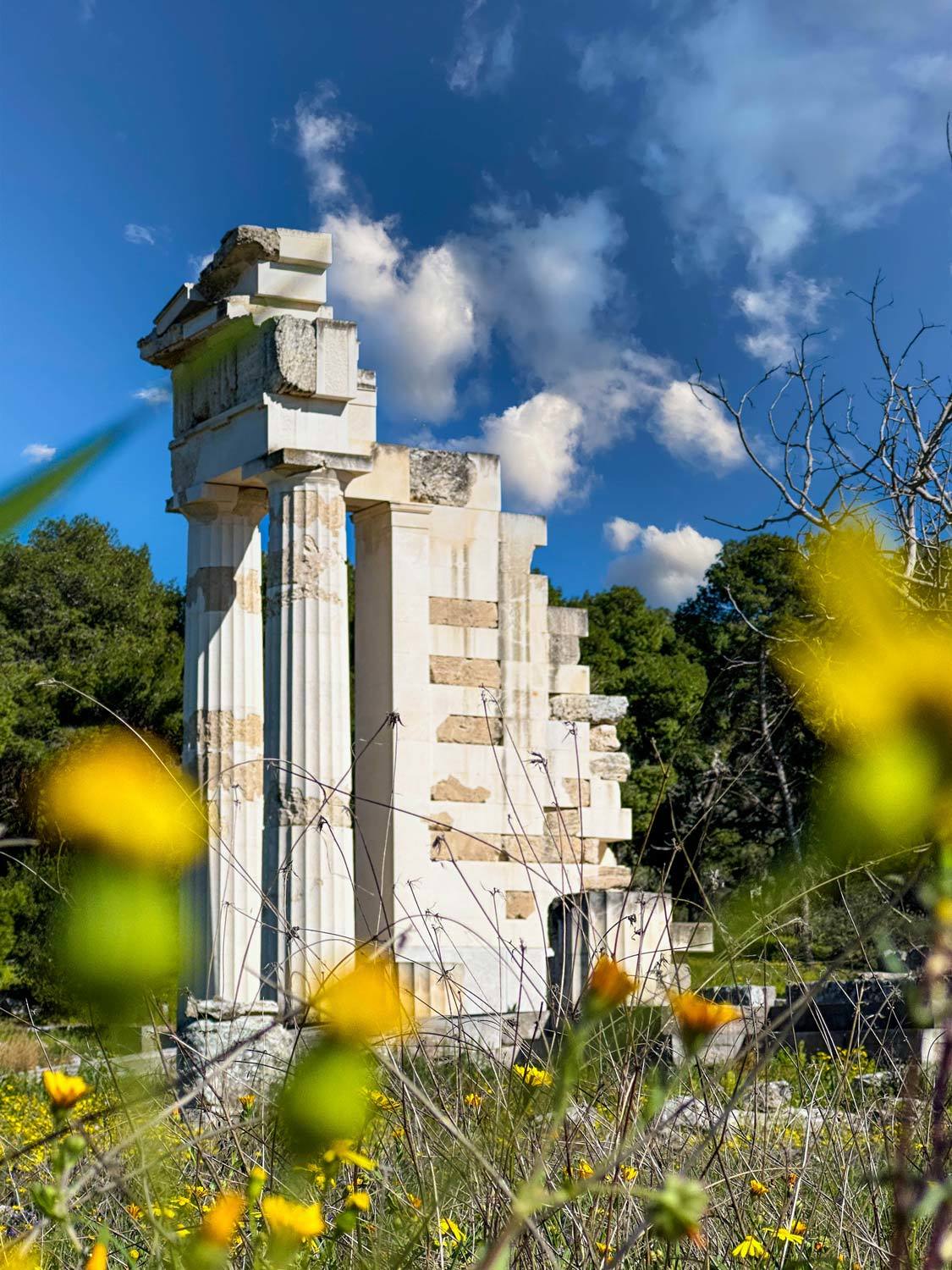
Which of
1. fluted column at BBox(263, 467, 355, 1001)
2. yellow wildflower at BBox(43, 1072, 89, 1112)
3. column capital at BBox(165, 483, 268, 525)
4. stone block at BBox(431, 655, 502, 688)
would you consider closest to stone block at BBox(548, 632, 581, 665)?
stone block at BBox(431, 655, 502, 688)

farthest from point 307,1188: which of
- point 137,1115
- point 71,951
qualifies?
point 71,951

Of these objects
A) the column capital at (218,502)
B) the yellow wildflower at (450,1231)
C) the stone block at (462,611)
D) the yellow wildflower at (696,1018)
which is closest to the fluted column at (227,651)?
the column capital at (218,502)

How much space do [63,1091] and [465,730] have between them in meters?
13.2

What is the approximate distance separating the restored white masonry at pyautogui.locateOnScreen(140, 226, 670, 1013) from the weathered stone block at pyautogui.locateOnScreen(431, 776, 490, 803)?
0.02 meters

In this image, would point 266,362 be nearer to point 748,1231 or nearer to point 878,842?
point 748,1231

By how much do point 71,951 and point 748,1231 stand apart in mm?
2165

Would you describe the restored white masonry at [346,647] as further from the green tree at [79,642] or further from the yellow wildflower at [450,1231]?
the green tree at [79,642]

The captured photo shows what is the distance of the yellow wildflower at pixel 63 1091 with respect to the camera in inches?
38.0

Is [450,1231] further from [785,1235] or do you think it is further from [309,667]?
[309,667]

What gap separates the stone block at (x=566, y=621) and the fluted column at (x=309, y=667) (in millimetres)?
2685

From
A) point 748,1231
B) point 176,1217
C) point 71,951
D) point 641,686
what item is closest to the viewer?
point 71,951

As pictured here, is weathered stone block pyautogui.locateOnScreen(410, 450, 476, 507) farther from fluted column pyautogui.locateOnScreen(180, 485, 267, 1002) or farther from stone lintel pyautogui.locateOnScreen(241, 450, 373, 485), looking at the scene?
fluted column pyautogui.locateOnScreen(180, 485, 267, 1002)

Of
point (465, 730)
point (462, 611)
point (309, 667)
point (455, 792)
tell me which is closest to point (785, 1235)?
point (309, 667)

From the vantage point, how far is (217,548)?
1422 cm
